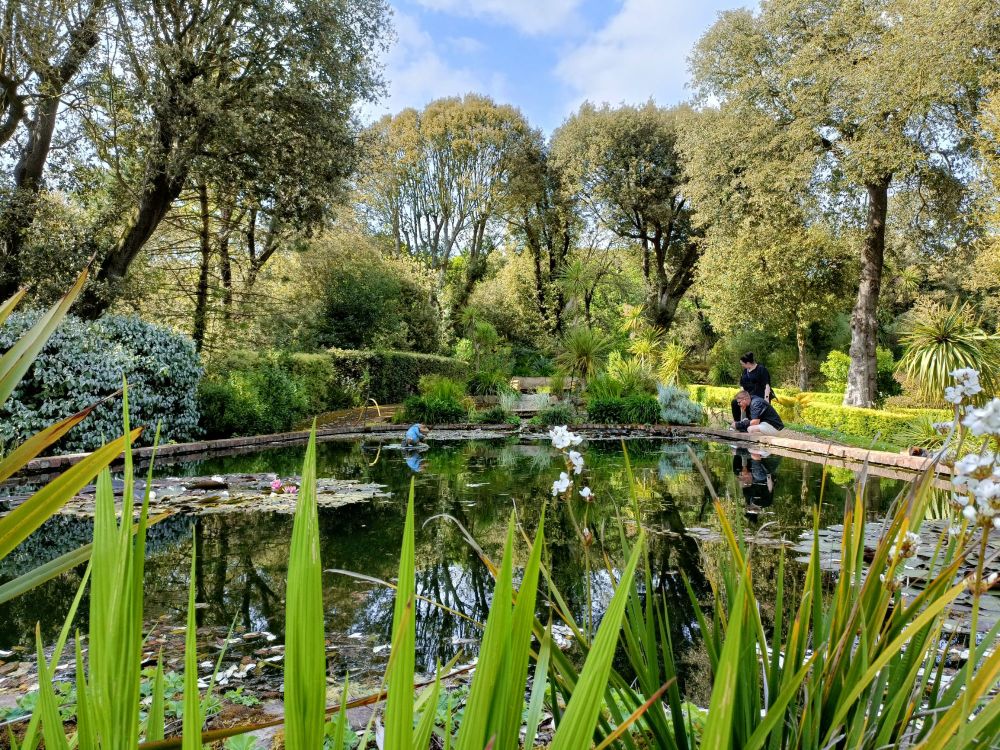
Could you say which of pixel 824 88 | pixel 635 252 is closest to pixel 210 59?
pixel 824 88

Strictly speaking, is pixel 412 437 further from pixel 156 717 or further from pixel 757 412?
pixel 156 717

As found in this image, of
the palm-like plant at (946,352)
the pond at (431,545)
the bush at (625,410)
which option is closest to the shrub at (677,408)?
the bush at (625,410)

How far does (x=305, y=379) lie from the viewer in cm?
1269

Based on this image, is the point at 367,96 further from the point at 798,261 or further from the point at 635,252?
the point at 635,252

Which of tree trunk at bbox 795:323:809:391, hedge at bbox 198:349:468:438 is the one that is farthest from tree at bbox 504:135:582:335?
hedge at bbox 198:349:468:438

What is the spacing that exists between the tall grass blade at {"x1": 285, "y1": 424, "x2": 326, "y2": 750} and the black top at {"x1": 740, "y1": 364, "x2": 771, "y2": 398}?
9.29 meters

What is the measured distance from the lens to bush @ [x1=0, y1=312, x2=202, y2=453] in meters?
7.09

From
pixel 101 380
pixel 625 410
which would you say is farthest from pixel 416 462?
pixel 625 410

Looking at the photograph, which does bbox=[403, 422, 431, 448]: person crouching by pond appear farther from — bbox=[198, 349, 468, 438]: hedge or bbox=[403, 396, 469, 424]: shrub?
bbox=[403, 396, 469, 424]: shrub

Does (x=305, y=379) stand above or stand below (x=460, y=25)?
below

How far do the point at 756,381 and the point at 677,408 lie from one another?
4.17m

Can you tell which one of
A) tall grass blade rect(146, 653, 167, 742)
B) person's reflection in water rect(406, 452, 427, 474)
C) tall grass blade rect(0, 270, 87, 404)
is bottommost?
person's reflection in water rect(406, 452, 427, 474)

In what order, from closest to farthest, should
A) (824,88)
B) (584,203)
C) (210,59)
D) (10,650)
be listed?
(10,650)
(210,59)
(824,88)
(584,203)

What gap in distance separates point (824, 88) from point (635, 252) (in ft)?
41.6
